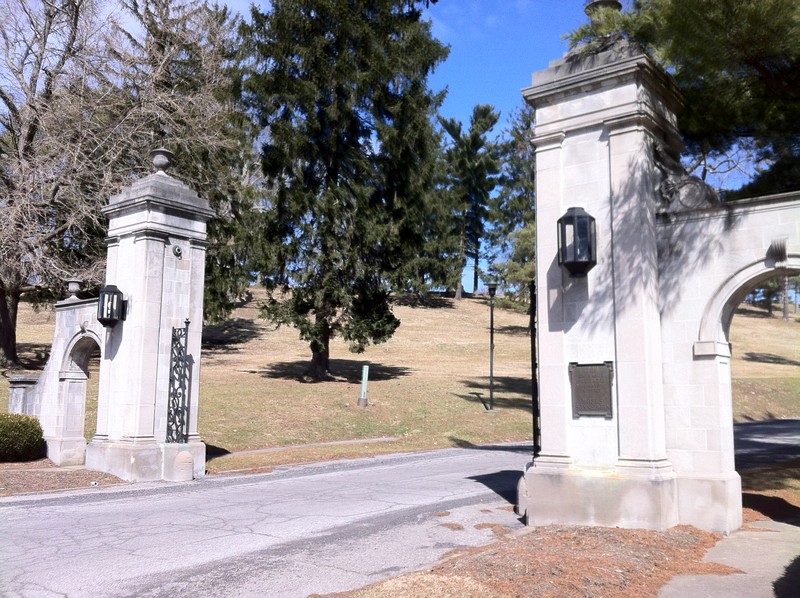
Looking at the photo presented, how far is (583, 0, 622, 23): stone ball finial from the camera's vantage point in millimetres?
11797

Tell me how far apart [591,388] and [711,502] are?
185 cm

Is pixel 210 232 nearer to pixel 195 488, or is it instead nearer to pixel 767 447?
pixel 195 488

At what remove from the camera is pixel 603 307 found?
8.53 meters

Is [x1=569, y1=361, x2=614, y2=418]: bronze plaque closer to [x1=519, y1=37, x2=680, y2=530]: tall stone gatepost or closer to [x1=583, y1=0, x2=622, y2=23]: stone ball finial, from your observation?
[x1=519, y1=37, x2=680, y2=530]: tall stone gatepost

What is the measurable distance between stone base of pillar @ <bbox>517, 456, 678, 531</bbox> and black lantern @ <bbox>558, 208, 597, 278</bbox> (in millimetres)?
2453

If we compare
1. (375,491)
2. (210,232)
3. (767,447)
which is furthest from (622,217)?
(210,232)

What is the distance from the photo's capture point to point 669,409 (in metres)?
8.34

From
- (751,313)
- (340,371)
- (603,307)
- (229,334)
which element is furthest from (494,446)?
(751,313)

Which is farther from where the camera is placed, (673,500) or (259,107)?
(259,107)

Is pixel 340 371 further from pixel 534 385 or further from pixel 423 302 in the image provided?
pixel 423 302

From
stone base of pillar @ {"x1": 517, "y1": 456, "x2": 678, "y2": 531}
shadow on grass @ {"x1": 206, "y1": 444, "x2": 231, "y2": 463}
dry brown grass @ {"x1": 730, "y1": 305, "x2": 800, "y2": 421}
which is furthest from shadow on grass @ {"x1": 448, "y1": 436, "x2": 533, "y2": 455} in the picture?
dry brown grass @ {"x1": 730, "y1": 305, "x2": 800, "y2": 421}

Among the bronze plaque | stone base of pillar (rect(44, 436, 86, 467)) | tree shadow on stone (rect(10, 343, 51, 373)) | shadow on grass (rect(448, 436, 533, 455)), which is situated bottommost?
shadow on grass (rect(448, 436, 533, 455))

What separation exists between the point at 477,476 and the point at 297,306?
15126 millimetres

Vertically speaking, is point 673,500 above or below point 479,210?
below
